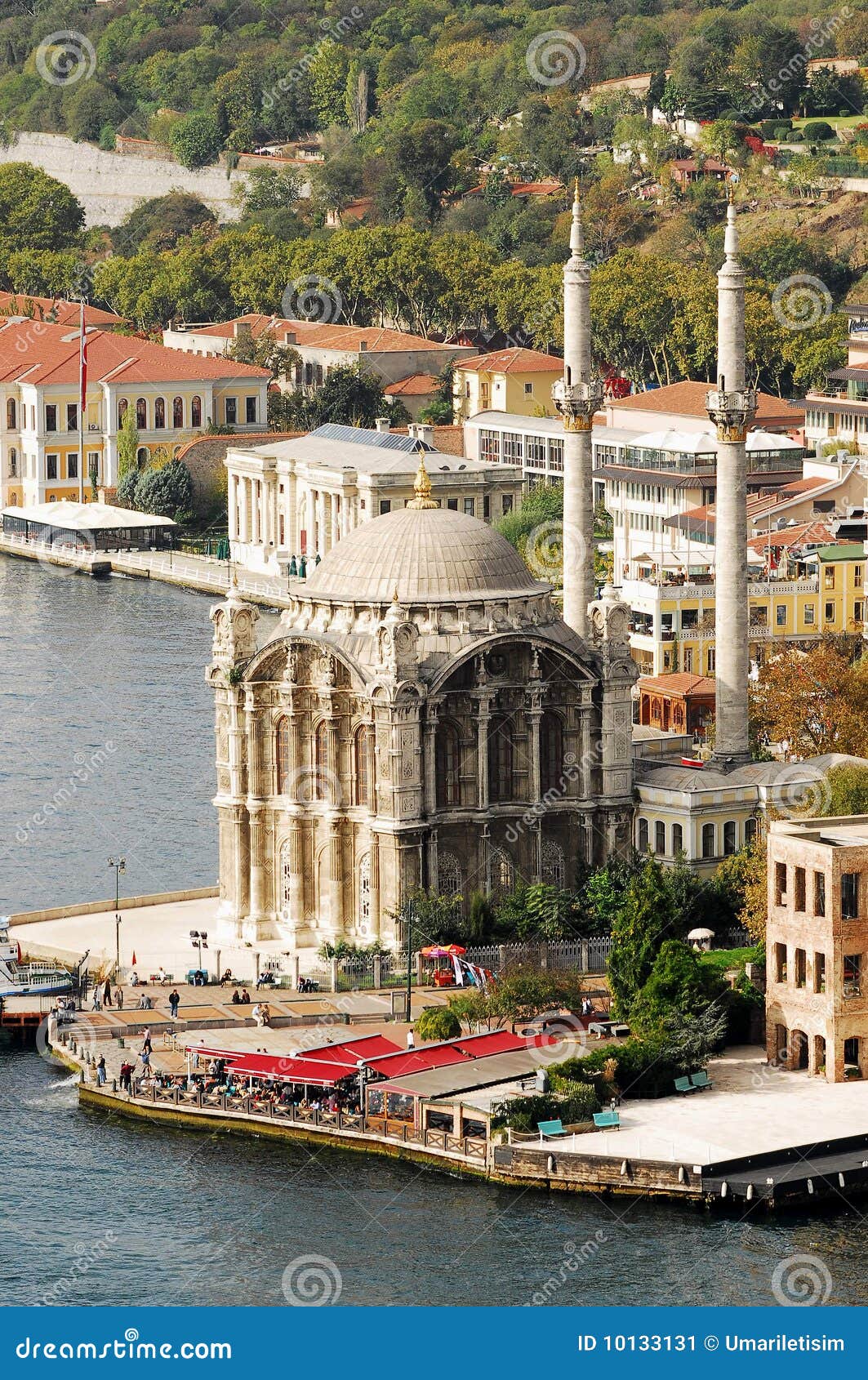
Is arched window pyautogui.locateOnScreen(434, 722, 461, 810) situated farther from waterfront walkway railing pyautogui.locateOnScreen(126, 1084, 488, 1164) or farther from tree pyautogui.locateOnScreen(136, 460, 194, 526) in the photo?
tree pyautogui.locateOnScreen(136, 460, 194, 526)

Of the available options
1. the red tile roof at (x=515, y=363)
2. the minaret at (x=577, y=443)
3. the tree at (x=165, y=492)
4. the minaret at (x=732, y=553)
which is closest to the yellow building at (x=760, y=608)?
the minaret at (x=577, y=443)

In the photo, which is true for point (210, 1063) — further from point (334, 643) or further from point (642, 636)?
point (642, 636)

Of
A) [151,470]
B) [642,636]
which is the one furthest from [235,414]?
[642,636]

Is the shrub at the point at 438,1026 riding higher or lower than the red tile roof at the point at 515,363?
lower

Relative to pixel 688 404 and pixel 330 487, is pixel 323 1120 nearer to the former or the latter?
pixel 330 487

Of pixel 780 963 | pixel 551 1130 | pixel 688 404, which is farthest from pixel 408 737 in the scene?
pixel 688 404

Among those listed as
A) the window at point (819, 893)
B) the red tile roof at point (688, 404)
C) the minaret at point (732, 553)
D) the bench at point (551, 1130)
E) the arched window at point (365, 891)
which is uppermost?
the minaret at point (732, 553)

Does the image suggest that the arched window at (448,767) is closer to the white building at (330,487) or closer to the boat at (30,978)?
the boat at (30,978)
